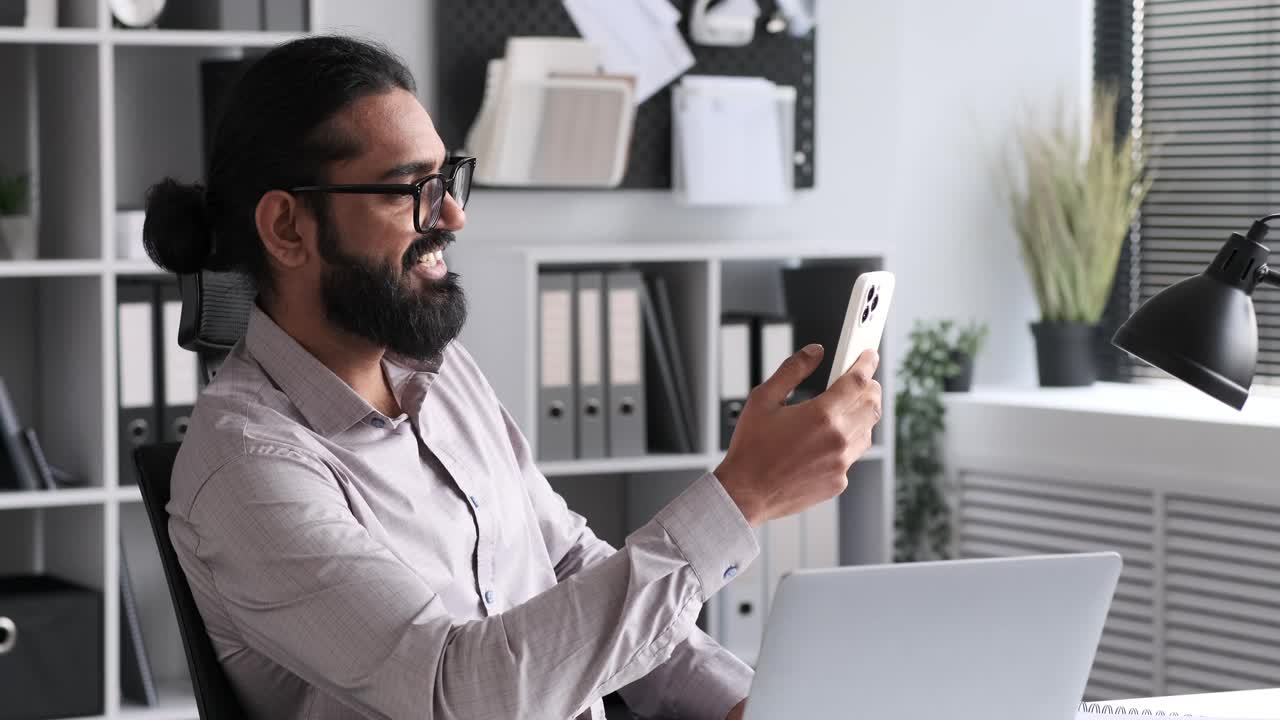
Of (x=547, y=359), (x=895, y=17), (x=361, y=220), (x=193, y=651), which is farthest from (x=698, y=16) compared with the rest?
(x=193, y=651)

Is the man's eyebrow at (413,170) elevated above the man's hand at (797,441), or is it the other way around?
the man's eyebrow at (413,170)

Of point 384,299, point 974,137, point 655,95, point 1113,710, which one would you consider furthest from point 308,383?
point 974,137

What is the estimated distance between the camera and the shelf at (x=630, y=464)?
125 inches

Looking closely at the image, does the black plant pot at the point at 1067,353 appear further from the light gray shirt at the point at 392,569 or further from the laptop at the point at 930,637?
the laptop at the point at 930,637

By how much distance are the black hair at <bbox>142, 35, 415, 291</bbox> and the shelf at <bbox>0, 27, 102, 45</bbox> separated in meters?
1.26

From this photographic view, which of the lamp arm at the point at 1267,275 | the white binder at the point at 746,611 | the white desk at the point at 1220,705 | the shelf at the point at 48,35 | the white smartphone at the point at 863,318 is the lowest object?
the white binder at the point at 746,611

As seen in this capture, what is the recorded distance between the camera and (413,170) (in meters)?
1.63

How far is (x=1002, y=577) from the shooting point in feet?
3.94

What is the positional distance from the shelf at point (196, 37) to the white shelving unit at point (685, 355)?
0.56 metres

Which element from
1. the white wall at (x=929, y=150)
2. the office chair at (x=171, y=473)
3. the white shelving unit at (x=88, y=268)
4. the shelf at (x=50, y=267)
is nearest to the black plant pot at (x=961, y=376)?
the white wall at (x=929, y=150)

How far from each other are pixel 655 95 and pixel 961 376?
98 centimetres

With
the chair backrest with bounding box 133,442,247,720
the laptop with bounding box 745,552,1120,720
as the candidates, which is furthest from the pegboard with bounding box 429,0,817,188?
the laptop with bounding box 745,552,1120,720

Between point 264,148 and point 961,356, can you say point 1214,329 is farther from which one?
point 961,356

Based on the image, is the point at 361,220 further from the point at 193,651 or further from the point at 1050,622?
the point at 1050,622
